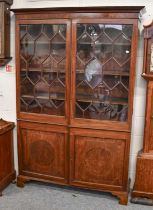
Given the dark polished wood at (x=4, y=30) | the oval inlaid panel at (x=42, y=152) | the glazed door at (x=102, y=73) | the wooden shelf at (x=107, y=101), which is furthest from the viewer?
the oval inlaid panel at (x=42, y=152)

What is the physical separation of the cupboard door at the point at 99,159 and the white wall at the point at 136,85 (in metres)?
0.30

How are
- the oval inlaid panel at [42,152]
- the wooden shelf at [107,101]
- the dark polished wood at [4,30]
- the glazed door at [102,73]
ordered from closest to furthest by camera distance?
the glazed door at [102,73] → the wooden shelf at [107,101] → the dark polished wood at [4,30] → the oval inlaid panel at [42,152]

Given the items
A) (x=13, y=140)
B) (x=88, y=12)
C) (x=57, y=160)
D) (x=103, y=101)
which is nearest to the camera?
(x=88, y=12)

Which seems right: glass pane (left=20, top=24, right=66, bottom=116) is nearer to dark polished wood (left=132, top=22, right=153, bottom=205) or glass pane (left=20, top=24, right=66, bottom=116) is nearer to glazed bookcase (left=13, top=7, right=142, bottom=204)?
glazed bookcase (left=13, top=7, right=142, bottom=204)

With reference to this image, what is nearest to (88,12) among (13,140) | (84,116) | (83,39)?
(83,39)

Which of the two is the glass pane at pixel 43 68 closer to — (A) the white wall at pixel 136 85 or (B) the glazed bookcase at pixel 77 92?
(B) the glazed bookcase at pixel 77 92

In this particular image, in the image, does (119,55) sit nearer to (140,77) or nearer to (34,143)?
(140,77)

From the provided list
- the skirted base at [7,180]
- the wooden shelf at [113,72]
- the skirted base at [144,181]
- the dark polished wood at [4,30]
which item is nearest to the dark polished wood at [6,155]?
the skirted base at [7,180]

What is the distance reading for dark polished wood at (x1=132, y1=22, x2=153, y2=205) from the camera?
2645mm

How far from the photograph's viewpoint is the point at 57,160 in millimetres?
3014

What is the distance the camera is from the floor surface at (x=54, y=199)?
2.80m

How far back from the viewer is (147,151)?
9.28 ft

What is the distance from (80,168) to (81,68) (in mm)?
1089

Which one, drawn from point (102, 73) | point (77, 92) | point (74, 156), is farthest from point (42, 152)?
point (102, 73)
